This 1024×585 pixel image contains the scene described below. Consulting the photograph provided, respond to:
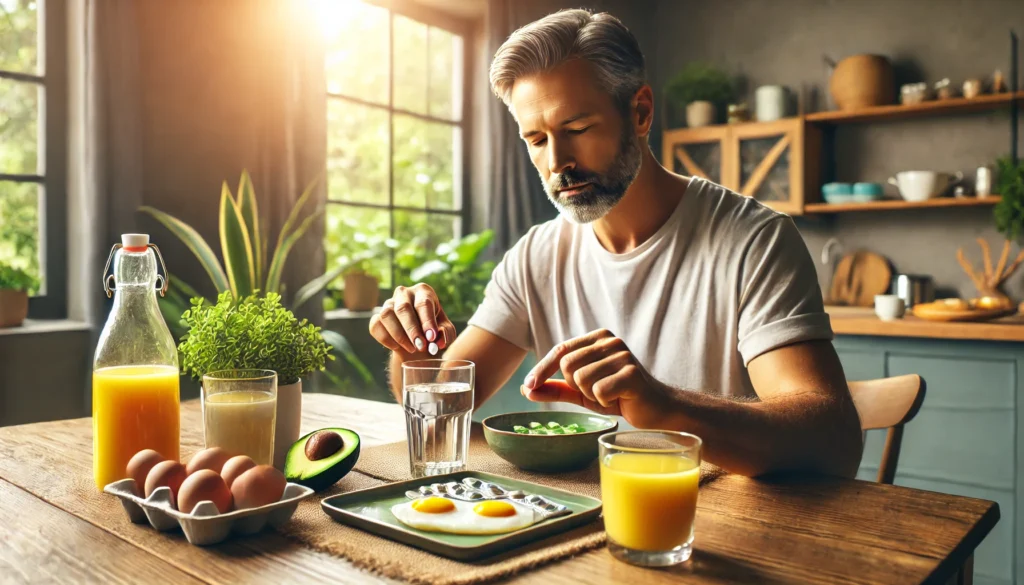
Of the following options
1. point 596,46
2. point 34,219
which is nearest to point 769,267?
point 596,46

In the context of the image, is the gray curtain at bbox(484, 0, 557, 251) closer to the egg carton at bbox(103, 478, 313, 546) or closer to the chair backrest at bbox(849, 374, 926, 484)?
the chair backrest at bbox(849, 374, 926, 484)

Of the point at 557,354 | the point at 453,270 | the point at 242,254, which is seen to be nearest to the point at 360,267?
the point at 453,270

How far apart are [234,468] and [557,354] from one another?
1.30ft

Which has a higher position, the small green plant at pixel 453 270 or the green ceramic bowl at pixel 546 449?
the small green plant at pixel 453 270

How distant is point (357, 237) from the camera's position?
341 centimetres

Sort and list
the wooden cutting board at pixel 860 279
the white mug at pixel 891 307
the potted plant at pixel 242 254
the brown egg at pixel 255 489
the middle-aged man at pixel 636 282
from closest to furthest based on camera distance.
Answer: the brown egg at pixel 255 489, the middle-aged man at pixel 636 282, the potted plant at pixel 242 254, the white mug at pixel 891 307, the wooden cutting board at pixel 860 279

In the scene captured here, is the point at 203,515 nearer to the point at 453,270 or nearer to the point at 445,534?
the point at 445,534

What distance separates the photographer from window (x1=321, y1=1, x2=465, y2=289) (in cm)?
341

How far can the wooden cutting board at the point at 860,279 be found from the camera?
4.02 meters

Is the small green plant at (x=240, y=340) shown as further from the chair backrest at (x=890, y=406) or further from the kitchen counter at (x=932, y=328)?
the kitchen counter at (x=932, y=328)

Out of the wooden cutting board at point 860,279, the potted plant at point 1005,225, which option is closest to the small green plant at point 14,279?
the wooden cutting board at point 860,279

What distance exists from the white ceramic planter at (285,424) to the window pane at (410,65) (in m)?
2.77

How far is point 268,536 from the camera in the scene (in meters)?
0.82

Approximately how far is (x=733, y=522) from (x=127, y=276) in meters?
0.79
